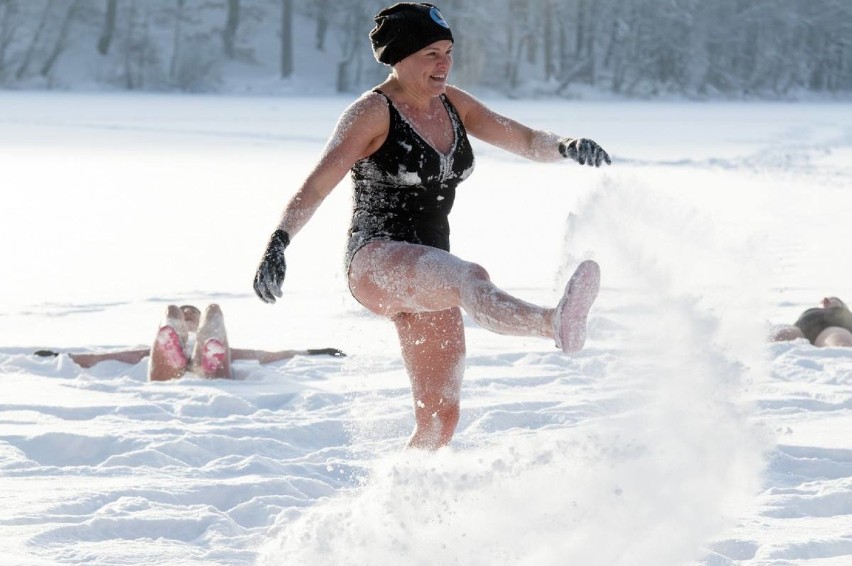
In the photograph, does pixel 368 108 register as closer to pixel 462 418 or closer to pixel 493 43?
pixel 462 418

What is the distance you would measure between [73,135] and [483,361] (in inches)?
677

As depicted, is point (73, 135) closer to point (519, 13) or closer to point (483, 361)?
point (483, 361)

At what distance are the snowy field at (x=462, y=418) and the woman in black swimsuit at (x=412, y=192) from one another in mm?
258

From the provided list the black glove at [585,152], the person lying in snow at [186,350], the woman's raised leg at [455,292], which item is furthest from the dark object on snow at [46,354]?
the black glove at [585,152]

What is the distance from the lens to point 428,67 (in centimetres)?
379

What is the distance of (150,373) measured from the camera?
577cm

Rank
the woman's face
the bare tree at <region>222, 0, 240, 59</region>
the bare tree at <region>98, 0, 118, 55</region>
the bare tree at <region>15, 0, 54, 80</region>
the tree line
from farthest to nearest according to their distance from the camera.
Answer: the bare tree at <region>222, 0, 240, 59</region> < the bare tree at <region>98, 0, 118, 55</region> < the tree line < the bare tree at <region>15, 0, 54, 80</region> < the woman's face

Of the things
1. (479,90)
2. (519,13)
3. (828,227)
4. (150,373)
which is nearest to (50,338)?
(150,373)

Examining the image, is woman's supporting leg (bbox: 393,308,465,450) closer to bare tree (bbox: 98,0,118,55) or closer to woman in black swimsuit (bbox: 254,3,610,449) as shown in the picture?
woman in black swimsuit (bbox: 254,3,610,449)

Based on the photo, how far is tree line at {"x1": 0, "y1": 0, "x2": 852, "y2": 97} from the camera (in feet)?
149

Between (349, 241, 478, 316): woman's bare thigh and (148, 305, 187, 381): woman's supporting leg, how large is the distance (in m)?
2.21

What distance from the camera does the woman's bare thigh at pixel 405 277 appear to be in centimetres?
345

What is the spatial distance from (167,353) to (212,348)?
8.1 inches

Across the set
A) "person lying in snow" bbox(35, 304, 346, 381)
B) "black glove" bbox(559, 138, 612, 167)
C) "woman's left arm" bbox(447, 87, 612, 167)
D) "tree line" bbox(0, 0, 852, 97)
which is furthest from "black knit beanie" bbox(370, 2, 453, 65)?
"tree line" bbox(0, 0, 852, 97)
